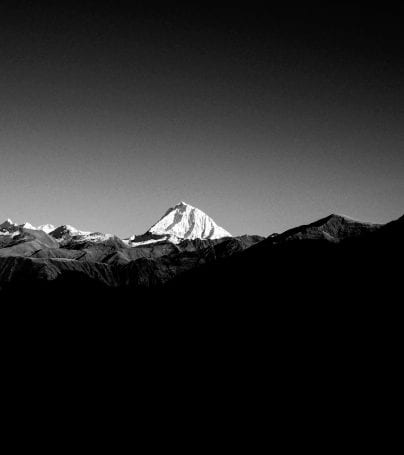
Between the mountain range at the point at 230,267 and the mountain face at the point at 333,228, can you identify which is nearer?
the mountain range at the point at 230,267

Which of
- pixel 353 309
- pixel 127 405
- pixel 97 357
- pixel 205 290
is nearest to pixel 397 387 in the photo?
pixel 353 309

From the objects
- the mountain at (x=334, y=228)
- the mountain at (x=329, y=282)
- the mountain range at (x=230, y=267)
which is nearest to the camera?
the mountain at (x=329, y=282)

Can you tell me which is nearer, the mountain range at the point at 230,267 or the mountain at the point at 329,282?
the mountain at the point at 329,282

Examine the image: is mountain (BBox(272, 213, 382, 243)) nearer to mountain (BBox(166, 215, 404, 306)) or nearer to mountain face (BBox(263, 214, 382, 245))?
mountain face (BBox(263, 214, 382, 245))

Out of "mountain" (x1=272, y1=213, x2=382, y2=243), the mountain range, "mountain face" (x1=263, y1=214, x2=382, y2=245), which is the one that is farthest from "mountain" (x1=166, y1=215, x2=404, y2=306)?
"mountain" (x1=272, y1=213, x2=382, y2=243)

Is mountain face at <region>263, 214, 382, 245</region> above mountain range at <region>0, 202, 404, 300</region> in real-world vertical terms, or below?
above

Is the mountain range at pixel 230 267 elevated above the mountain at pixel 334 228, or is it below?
→ below

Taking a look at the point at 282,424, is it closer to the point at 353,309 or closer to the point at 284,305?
the point at 353,309

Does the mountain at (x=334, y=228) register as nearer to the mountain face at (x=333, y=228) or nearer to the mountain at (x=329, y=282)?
the mountain face at (x=333, y=228)

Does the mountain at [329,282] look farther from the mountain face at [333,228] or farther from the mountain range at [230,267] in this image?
the mountain face at [333,228]

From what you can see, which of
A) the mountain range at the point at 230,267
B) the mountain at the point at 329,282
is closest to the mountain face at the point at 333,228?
the mountain range at the point at 230,267

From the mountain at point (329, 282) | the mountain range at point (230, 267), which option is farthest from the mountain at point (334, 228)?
the mountain at point (329, 282)

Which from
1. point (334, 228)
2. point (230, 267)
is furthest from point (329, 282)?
point (334, 228)

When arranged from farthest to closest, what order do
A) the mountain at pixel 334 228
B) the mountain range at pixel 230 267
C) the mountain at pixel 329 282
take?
the mountain at pixel 334 228, the mountain range at pixel 230 267, the mountain at pixel 329 282
